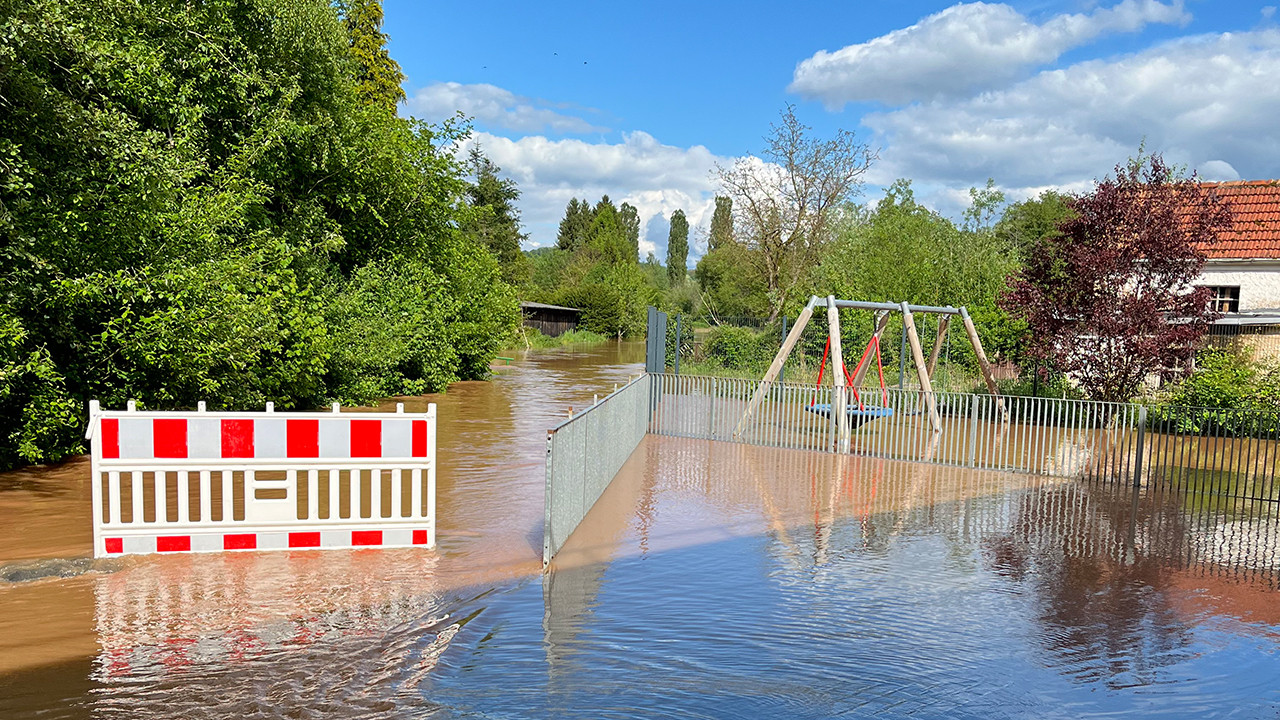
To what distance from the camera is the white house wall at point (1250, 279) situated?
914 inches

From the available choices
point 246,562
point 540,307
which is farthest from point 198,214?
point 540,307

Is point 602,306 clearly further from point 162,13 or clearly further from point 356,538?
point 356,538

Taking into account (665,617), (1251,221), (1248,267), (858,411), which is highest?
(1251,221)

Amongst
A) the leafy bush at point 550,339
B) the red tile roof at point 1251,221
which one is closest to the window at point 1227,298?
the red tile roof at point 1251,221

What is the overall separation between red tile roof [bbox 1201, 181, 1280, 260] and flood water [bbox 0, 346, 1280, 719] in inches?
610

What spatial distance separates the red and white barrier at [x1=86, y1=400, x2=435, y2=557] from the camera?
763 centimetres

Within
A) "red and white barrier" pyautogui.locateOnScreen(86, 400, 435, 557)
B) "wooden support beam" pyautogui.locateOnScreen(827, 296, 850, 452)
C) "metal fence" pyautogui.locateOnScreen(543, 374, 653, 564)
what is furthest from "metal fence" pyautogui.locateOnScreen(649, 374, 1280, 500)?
"red and white barrier" pyautogui.locateOnScreen(86, 400, 435, 557)

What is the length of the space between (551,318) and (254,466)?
200ft

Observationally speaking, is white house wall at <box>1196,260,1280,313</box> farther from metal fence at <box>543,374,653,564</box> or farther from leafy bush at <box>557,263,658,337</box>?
leafy bush at <box>557,263,658,337</box>

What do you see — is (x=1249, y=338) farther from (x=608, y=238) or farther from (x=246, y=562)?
(x=608, y=238)

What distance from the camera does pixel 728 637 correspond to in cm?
644

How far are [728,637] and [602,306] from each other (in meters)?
65.5

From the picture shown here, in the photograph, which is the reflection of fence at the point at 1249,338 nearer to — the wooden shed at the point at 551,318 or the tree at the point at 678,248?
the wooden shed at the point at 551,318

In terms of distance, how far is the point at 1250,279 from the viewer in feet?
77.4
